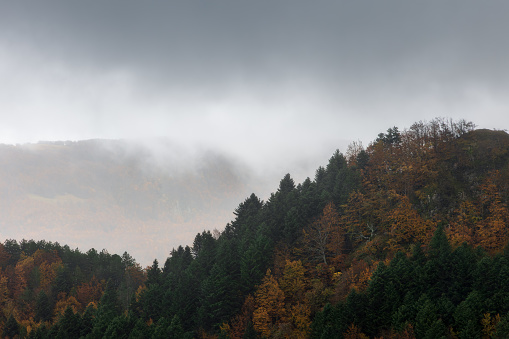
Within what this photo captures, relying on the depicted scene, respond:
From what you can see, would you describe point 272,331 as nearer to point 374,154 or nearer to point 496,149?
point 374,154

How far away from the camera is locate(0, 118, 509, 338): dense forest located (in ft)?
152

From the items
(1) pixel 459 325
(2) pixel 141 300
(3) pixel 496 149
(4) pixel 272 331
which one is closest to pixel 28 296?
(2) pixel 141 300

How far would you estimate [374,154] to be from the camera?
255 feet

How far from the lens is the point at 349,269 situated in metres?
56.7

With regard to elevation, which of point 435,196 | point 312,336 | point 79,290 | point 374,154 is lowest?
point 312,336

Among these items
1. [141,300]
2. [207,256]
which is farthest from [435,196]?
[141,300]

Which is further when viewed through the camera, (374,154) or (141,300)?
(374,154)

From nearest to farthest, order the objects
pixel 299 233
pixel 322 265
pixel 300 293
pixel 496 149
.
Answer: pixel 300 293 → pixel 322 265 → pixel 496 149 → pixel 299 233

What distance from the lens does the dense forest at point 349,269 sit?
152ft

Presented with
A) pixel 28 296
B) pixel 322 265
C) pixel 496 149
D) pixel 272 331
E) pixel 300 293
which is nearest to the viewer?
pixel 272 331

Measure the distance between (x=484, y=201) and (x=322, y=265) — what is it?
95.0 feet

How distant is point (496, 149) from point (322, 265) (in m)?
40.7

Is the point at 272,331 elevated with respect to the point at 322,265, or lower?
lower

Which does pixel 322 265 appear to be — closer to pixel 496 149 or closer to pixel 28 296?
pixel 496 149
